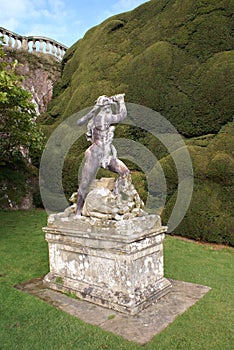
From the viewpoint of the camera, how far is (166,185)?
401 inches

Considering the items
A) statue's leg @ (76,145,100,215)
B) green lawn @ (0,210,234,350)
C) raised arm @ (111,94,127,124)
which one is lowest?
green lawn @ (0,210,234,350)

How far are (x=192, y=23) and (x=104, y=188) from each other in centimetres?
1081

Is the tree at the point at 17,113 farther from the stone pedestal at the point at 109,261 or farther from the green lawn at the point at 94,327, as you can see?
the stone pedestal at the point at 109,261

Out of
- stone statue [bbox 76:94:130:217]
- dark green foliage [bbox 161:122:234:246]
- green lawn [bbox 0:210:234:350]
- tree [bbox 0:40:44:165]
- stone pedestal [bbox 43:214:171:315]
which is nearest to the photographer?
green lawn [bbox 0:210:234:350]

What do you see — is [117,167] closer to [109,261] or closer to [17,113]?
[109,261]

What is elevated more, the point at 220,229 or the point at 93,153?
the point at 93,153

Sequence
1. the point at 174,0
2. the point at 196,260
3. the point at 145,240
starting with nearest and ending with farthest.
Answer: the point at 145,240 → the point at 196,260 → the point at 174,0

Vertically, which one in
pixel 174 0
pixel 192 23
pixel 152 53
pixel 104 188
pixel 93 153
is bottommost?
pixel 104 188

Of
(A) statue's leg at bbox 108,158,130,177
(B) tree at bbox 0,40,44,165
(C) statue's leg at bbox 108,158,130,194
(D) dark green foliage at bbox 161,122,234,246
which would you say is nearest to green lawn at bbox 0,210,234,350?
(D) dark green foliage at bbox 161,122,234,246

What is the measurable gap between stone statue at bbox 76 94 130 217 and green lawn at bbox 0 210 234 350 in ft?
5.55

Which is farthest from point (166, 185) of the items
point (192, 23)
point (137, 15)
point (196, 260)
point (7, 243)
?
point (137, 15)

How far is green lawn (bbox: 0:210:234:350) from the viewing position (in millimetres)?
3691

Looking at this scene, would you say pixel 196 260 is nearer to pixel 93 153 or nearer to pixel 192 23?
pixel 93 153

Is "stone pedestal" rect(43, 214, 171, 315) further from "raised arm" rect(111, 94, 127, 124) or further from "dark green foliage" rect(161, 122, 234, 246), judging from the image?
"dark green foliage" rect(161, 122, 234, 246)
